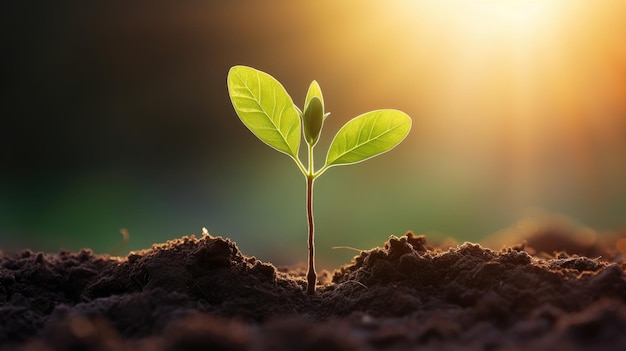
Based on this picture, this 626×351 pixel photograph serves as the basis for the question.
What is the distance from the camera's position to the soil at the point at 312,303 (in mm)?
1019

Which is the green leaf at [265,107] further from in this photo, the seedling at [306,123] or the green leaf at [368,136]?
the green leaf at [368,136]

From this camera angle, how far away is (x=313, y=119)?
5.53ft

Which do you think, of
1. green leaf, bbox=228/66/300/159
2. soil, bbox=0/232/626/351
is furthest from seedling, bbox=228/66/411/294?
A: soil, bbox=0/232/626/351

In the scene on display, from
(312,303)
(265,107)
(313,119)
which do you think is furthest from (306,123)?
(312,303)

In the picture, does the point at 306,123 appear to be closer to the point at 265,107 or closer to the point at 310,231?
the point at 265,107

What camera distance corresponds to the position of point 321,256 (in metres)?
4.73

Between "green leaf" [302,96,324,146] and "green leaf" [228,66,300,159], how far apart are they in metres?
0.02

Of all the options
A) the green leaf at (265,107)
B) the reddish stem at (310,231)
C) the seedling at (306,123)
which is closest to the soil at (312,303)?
the reddish stem at (310,231)

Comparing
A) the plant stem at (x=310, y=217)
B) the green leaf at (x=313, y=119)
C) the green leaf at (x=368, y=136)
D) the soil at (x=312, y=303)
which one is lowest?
the soil at (x=312, y=303)

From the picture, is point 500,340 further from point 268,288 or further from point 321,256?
point 321,256

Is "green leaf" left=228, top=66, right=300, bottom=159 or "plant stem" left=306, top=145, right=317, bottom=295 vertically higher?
"green leaf" left=228, top=66, right=300, bottom=159

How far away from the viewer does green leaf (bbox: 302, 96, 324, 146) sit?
167 centimetres

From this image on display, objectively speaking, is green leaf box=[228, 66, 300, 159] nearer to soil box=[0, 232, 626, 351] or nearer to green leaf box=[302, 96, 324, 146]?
green leaf box=[302, 96, 324, 146]

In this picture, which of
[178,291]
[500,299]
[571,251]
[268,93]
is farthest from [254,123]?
[571,251]
